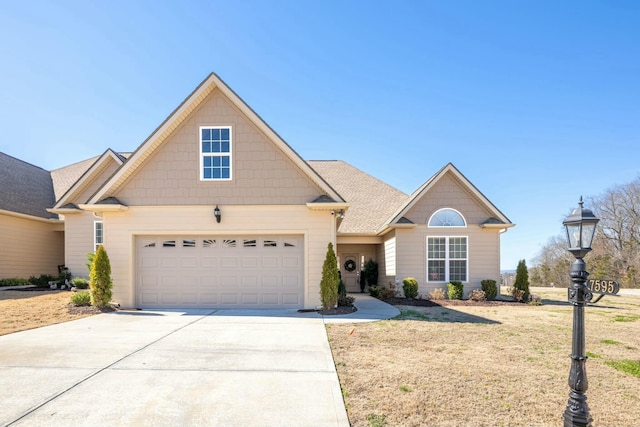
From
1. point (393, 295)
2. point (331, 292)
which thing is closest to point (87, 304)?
point (331, 292)

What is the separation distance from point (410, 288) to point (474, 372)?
929 cm

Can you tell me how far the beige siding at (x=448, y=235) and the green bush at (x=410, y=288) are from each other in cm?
45

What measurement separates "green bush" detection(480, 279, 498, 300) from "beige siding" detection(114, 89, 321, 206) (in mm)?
8363

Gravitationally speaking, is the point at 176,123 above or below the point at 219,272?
above

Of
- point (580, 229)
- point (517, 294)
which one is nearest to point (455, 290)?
point (517, 294)

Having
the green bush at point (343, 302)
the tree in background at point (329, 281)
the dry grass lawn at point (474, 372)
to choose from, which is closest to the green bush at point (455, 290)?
the dry grass lawn at point (474, 372)

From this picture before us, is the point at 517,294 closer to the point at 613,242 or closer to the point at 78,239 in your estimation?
the point at 78,239

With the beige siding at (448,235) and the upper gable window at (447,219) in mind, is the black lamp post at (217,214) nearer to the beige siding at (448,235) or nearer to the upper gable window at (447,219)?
the beige siding at (448,235)

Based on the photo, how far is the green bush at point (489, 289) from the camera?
1467 centimetres

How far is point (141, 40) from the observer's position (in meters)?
12.1

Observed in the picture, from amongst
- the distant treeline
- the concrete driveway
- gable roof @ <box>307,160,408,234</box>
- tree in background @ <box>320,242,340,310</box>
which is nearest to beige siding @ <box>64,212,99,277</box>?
the concrete driveway

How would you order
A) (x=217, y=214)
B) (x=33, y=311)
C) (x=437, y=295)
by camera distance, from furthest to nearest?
(x=437, y=295) < (x=217, y=214) < (x=33, y=311)

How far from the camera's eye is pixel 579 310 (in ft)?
12.2

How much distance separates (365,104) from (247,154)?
7494mm
